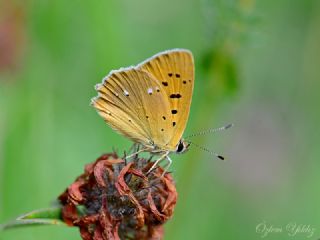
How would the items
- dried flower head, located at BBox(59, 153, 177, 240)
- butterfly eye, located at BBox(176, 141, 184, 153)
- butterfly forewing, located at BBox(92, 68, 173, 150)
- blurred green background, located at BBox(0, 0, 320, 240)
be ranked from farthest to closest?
blurred green background, located at BBox(0, 0, 320, 240), butterfly eye, located at BBox(176, 141, 184, 153), butterfly forewing, located at BBox(92, 68, 173, 150), dried flower head, located at BBox(59, 153, 177, 240)

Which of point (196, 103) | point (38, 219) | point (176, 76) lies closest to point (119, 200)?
point (38, 219)

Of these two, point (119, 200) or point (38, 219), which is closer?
point (38, 219)

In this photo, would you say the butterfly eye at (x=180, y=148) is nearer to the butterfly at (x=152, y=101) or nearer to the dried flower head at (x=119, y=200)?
the butterfly at (x=152, y=101)

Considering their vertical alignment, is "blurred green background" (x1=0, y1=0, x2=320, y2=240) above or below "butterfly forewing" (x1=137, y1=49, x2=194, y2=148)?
below

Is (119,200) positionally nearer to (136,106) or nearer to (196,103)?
(136,106)

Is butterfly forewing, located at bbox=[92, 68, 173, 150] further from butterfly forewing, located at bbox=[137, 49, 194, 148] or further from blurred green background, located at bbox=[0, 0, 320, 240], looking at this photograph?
blurred green background, located at bbox=[0, 0, 320, 240]

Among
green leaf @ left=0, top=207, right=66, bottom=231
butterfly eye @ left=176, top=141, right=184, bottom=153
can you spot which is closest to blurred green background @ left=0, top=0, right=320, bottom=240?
green leaf @ left=0, top=207, right=66, bottom=231
